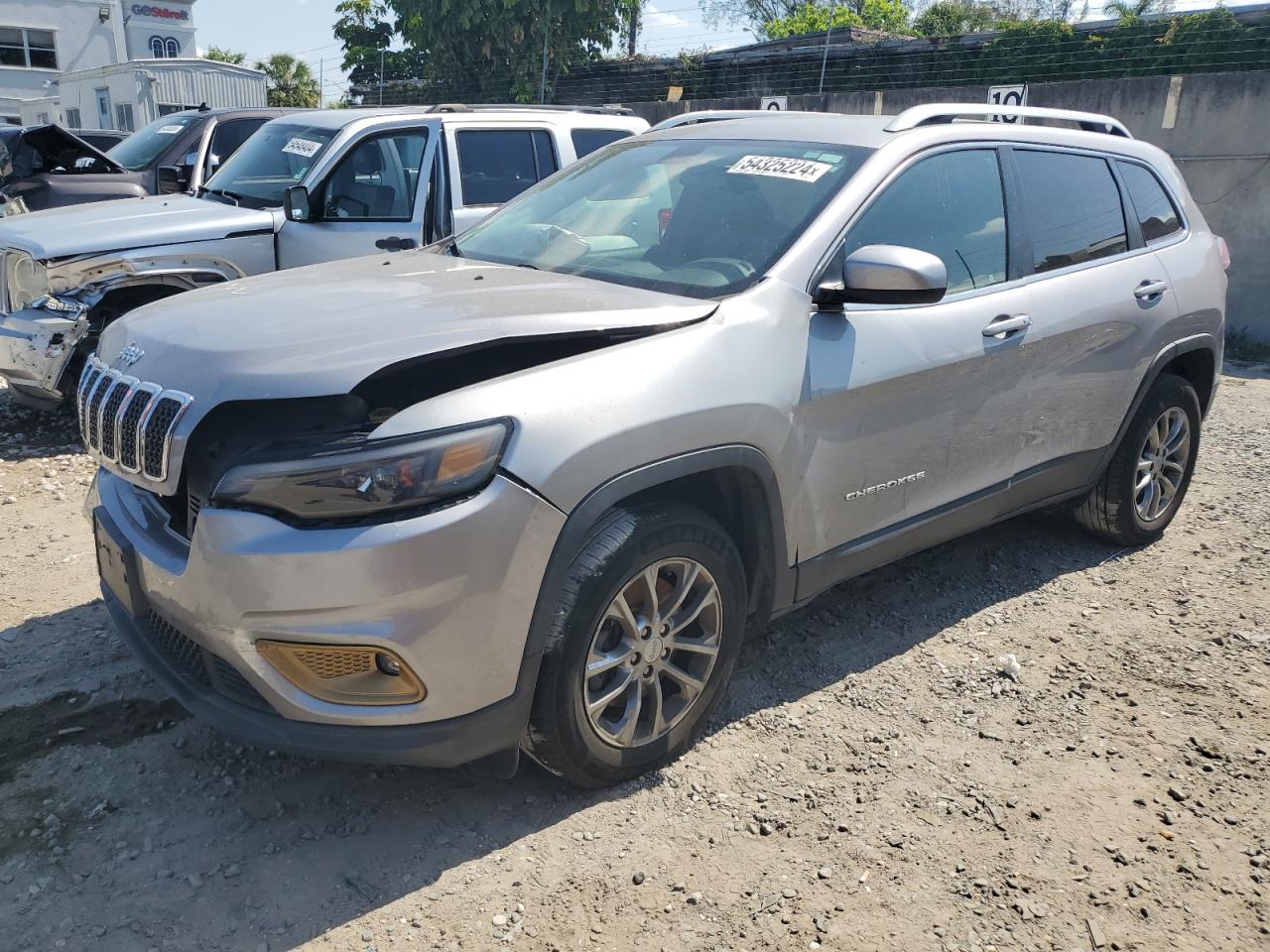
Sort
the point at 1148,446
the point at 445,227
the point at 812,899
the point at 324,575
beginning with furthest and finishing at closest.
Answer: the point at 445,227, the point at 1148,446, the point at 812,899, the point at 324,575

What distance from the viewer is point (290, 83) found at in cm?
3962

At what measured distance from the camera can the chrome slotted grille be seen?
2.59 m

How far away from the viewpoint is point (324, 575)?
7.76 ft

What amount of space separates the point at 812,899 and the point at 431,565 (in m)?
1.27

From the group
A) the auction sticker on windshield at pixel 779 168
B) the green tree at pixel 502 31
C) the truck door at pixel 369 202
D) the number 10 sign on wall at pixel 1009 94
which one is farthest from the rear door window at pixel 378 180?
the green tree at pixel 502 31

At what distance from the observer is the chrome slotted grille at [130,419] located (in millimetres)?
2594

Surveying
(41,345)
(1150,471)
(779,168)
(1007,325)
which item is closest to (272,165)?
(41,345)

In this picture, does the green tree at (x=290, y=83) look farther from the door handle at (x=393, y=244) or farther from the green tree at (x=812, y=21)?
the door handle at (x=393, y=244)

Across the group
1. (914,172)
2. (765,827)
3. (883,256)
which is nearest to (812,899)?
(765,827)

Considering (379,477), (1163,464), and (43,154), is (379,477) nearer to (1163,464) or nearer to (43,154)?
(1163,464)

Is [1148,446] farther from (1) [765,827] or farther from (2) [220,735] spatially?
(2) [220,735]

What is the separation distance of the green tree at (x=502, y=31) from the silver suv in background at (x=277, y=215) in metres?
15.9

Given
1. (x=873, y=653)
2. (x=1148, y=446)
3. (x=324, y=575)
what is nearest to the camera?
(x=324, y=575)

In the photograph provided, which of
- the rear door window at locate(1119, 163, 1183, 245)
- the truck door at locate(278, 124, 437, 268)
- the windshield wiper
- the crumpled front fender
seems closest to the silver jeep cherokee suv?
the rear door window at locate(1119, 163, 1183, 245)
